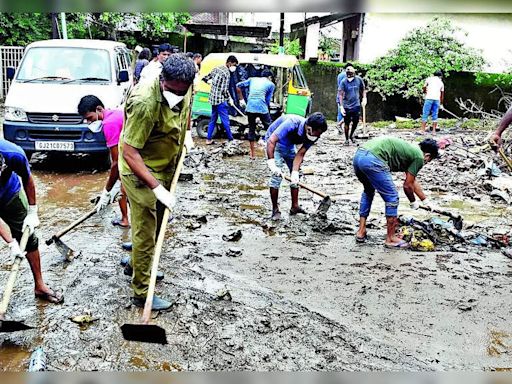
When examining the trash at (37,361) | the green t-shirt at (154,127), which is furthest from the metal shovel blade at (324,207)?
the trash at (37,361)

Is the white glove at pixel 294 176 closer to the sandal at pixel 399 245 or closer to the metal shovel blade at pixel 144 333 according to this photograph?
the sandal at pixel 399 245

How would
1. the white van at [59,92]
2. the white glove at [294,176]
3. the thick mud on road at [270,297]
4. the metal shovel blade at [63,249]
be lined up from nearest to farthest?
the thick mud on road at [270,297] < the metal shovel blade at [63,249] < the white glove at [294,176] < the white van at [59,92]

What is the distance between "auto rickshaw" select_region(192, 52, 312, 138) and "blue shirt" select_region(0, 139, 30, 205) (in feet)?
28.0

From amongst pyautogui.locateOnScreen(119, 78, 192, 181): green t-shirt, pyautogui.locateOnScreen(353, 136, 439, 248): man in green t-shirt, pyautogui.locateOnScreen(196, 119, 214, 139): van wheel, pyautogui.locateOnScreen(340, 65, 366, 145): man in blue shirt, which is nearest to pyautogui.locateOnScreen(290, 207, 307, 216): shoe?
pyautogui.locateOnScreen(353, 136, 439, 248): man in green t-shirt

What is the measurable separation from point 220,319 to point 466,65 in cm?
1522

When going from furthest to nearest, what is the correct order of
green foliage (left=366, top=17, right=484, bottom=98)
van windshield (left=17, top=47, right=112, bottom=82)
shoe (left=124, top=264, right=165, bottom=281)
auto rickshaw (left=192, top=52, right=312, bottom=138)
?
green foliage (left=366, top=17, right=484, bottom=98), auto rickshaw (left=192, top=52, right=312, bottom=138), van windshield (left=17, top=47, right=112, bottom=82), shoe (left=124, top=264, right=165, bottom=281)

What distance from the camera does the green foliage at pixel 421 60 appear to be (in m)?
16.4

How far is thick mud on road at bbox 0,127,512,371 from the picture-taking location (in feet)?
11.5

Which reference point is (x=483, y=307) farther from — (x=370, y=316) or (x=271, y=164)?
(x=271, y=164)

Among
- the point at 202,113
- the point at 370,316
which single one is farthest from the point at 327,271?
the point at 202,113

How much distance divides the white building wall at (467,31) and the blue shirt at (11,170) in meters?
14.8

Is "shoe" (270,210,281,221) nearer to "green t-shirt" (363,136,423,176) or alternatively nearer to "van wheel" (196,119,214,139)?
"green t-shirt" (363,136,423,176)

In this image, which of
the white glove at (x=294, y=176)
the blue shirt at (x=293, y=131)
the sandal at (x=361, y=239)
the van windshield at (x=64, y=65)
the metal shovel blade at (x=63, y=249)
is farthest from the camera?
the van windshield at (x=64, y=65)

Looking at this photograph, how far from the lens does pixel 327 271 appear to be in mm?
5043
